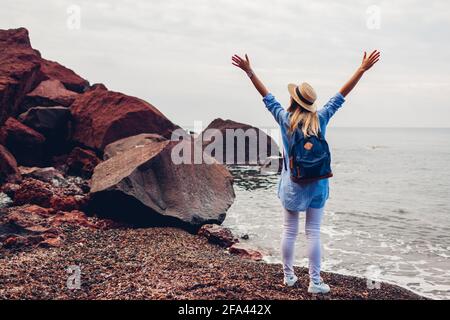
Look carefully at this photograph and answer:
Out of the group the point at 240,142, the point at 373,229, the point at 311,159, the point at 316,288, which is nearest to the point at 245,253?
the point at 316,288

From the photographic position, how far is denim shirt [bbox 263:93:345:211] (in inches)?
201

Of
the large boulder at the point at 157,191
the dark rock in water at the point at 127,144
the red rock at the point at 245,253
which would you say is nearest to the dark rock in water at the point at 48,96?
the dark rock in water at the point at 127,144

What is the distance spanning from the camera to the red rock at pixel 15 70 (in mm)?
14820

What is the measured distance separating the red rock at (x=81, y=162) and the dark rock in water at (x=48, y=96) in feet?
9.44

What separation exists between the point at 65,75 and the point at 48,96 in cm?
415

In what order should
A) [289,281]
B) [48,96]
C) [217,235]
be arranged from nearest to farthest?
[289,281] → [217,235] → [48,96]

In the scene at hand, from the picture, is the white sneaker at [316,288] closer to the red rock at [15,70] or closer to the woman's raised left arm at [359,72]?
the woman's raised left arm at [359,72]

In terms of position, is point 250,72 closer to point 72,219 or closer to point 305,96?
point 305,96

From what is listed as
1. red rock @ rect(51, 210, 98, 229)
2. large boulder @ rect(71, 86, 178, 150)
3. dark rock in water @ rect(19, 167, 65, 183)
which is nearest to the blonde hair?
red rock @ rect(51, 210, 98, 229)

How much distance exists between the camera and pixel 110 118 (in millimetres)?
15688

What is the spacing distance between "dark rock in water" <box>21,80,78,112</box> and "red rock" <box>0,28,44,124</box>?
9.0 inches

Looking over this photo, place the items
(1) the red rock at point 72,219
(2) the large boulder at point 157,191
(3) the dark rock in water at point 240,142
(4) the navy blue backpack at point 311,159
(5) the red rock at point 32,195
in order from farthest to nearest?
(3) the dark rock in water at point 240,142 → (5) the red rock at point 32,195 → (2) the large boulder at point 157,191 → (1) the red rock at point 72,219 → (4) the navy blue backpack at point 311,159

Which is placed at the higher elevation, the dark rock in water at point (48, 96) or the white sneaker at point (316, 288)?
the dark rock in water at point (48, 96)

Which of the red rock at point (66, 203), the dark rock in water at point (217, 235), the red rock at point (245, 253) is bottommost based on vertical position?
the red rock at point (245, 253)
